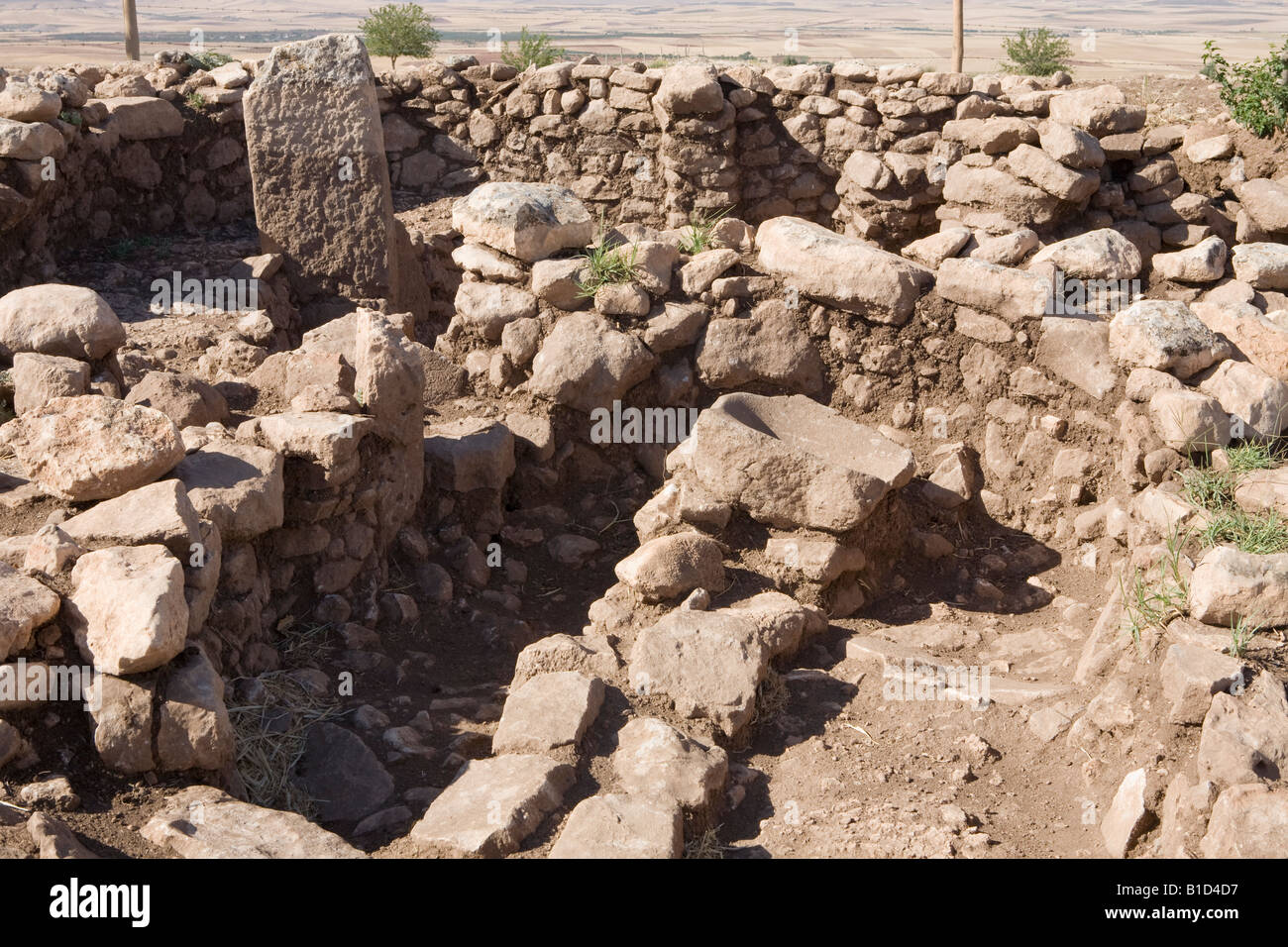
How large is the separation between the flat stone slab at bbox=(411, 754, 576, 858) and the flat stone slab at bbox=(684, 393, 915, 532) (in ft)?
5.56

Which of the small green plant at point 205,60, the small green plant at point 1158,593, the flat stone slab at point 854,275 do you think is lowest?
the small green plant at point 1158,593

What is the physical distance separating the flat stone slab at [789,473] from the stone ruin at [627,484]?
2 centimetres

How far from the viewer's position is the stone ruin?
11.9ft

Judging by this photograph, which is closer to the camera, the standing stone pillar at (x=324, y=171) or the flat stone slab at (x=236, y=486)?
the flat stone slab at (x=236, y=486)

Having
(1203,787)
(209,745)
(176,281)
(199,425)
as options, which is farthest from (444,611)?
(176,281)

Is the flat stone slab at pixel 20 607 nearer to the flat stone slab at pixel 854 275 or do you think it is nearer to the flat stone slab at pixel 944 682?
the flat stone slab at pixel 944 682

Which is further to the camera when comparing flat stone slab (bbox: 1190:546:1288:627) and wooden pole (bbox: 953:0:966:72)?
wooden pole (bbox: 953:0:966:72)

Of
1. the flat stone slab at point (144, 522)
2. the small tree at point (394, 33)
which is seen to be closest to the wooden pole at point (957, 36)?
the small tree at point (394, 33)

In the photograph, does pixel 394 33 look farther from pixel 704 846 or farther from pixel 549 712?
pixel 704 846

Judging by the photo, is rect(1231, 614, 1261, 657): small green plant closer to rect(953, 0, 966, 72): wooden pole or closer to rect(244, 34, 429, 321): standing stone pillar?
rect(244, 34, 429, 321): standing stone pillar

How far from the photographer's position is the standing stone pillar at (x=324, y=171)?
25.1 feet

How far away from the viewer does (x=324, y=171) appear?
7816 mm

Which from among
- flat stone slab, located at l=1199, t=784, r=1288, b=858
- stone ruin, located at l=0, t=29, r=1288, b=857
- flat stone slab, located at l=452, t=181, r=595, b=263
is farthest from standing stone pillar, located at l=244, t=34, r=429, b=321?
flat stone slab, located at l=1199, t=784, r=1288, b=858

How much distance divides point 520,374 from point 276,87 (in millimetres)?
2987
